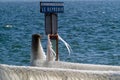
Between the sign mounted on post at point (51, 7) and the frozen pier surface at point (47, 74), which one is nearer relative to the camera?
the frozen pier surface at point (47, 74)

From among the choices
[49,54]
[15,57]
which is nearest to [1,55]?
[15,57]

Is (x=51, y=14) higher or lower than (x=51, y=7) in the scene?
lower

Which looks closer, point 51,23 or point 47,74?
point 47,74

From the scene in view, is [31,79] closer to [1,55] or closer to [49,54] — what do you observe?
Answer: [49,54]

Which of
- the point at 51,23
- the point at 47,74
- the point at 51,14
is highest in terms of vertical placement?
the point at 47,74

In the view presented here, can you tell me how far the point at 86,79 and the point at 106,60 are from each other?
62.0ft

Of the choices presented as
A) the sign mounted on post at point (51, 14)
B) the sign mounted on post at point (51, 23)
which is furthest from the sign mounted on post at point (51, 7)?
the sign mounted on post at point (51, 23)

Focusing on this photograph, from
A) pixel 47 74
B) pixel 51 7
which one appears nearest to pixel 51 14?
pixel 51 7

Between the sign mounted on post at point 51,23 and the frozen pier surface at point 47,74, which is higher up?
the frozen pier surface at point 47,74

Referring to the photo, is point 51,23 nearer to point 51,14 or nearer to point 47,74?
point 51,14

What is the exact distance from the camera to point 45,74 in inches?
236

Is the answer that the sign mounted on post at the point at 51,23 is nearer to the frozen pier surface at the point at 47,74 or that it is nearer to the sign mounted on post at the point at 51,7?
the sign mounted on post at the point at 51,7

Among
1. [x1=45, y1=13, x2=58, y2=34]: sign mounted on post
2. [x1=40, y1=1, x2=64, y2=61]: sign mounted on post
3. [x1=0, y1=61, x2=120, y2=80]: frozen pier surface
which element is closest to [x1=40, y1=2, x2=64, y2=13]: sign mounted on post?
[x1=40, y1=1, x2=64, y2=61]: sign mounted on post

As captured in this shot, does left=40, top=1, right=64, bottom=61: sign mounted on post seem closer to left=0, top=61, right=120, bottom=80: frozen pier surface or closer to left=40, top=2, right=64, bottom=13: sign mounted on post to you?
left=40, top=2, right=64, bottom=13: sign mounted on post
